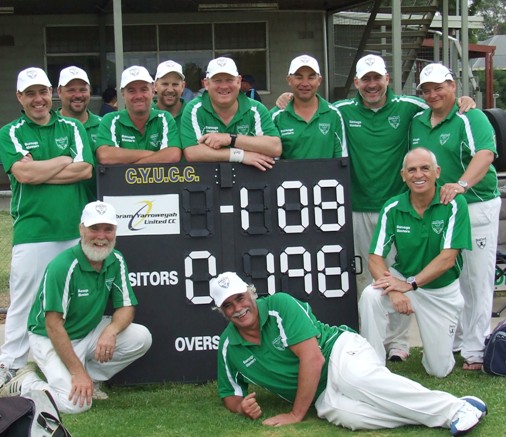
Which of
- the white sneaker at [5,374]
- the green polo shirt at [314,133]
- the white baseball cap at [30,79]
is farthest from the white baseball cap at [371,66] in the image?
the white sneaker at [5,374]

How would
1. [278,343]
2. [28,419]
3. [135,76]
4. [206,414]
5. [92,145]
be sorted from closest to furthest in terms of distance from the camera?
[28,419] → [278,343] → [206,414] → [135,76] → [92,145]

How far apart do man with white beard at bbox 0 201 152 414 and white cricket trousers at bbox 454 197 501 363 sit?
2.24 metres

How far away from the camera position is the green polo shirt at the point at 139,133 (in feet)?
21.1

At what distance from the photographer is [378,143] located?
265 inches

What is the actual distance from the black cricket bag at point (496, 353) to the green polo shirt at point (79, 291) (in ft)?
7.74

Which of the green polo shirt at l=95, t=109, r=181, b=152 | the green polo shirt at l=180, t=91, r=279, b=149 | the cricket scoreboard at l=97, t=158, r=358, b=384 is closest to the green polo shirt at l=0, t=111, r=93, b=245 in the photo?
the green polo shirt at l=95, t=109, r=181, b=152

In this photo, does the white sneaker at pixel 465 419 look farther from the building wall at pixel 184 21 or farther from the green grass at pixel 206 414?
the building wall at pixel 184 21

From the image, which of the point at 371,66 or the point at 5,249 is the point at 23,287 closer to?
the point at 371,66

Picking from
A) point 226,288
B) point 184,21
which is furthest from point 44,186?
point 184,21

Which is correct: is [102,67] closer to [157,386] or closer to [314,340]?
[157,386]

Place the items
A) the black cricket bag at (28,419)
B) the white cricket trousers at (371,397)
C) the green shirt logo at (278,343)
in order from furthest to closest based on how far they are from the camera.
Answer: the green shirt logo at (278,343)
the white cricket trousers at (371,397)
the black cricket bag at (28,419)

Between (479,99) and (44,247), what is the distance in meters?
17.3

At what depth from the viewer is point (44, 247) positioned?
6.35m

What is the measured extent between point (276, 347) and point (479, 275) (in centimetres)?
193
